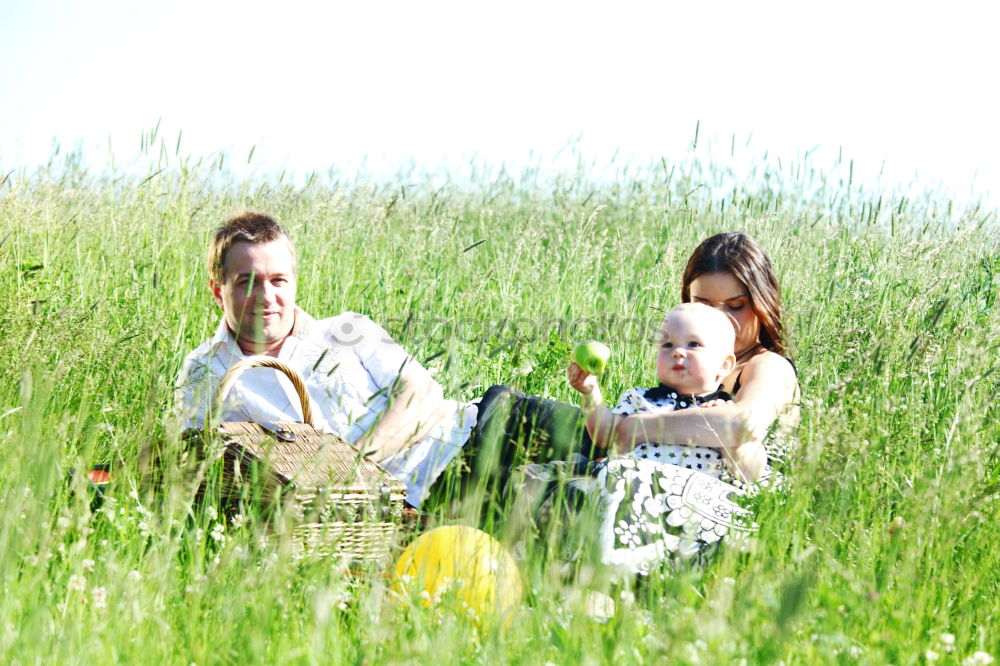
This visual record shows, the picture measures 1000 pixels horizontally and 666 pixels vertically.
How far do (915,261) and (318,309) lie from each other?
2.65 metres

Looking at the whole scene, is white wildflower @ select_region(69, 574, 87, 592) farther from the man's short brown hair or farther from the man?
the man's short brown hair

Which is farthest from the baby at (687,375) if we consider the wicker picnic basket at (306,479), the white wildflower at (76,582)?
the white wildflower at (76,582)

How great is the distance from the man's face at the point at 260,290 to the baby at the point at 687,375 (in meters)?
1.05

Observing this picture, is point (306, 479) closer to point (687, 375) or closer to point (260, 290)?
point (260, 290)

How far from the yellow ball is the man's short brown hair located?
1.36m

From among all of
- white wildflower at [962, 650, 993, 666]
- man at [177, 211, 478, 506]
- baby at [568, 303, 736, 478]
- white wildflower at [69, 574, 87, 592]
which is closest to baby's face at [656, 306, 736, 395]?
baby at [568, 303, 736, 478]

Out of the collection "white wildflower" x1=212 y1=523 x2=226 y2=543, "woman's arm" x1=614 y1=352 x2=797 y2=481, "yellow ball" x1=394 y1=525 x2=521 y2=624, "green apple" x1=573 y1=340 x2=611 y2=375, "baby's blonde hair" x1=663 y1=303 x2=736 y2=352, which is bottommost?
"white wildflower" x1=212 y1=523 x2=226 y2=543

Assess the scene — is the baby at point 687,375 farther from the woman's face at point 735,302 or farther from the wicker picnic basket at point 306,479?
the wicker picnic basket at point 306,479

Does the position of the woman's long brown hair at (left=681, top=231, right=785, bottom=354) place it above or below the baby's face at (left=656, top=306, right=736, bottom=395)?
above

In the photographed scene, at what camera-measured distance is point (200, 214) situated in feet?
16.6

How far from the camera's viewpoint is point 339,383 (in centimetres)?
325

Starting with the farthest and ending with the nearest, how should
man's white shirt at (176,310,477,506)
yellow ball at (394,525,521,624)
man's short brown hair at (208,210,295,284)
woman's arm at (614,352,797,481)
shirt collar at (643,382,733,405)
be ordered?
man's short brown hair at (208,210,295,284)
man's white shirt at (176,310,477,506)
shirt collar at (643,382,733,405)
woman's arm at (614,352,797,481)
yellow ball at (394,525,521,624)

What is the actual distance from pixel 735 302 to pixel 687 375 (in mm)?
420

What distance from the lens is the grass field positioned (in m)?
1.76
